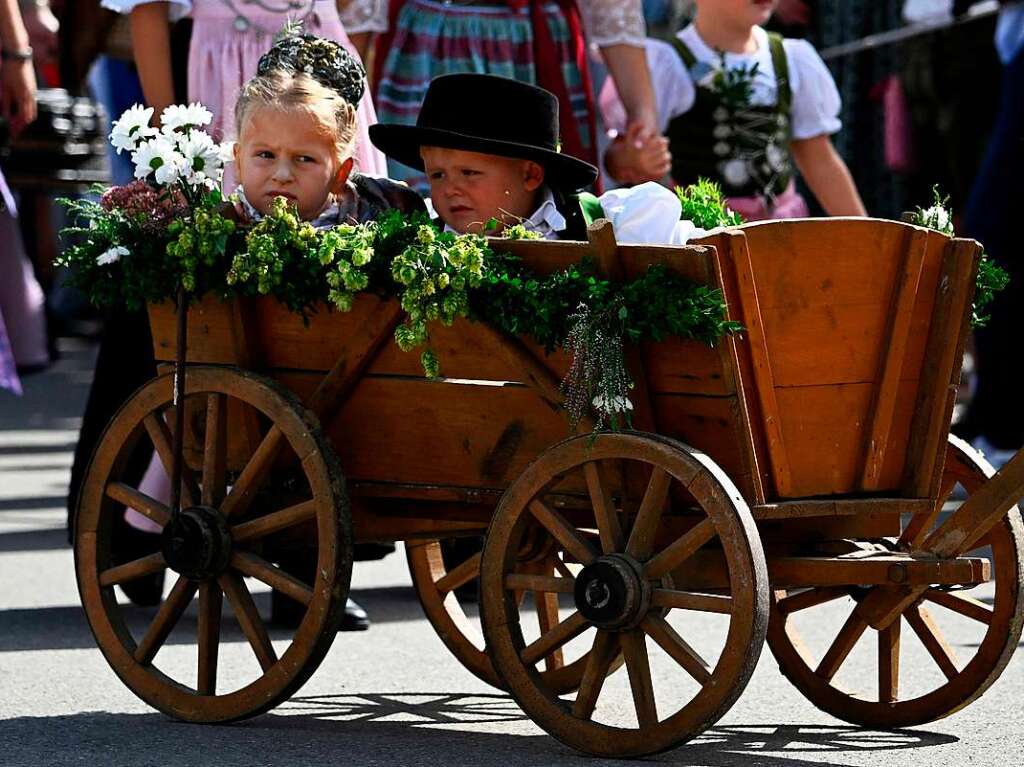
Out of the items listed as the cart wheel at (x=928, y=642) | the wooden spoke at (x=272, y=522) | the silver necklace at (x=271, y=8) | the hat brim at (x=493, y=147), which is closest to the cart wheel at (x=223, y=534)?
the wooden spoke at (x=272, y=522)

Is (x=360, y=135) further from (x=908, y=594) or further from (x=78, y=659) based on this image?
(x=908, y=594)

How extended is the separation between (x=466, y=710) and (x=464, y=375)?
0.79m

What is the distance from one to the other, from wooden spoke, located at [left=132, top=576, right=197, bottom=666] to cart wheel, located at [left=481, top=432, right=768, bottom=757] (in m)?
0.76

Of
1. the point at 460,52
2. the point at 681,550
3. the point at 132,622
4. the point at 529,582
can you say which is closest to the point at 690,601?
the point at 681,550

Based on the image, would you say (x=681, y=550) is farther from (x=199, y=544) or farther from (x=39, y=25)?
(x=39, y=25)

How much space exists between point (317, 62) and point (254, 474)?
1.04 m

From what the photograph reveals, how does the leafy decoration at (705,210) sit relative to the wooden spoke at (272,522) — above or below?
above

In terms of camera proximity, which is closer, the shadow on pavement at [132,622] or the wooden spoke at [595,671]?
the wooden spoke at [595,671]

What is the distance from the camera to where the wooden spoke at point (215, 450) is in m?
4.48

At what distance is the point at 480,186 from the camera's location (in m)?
4.84

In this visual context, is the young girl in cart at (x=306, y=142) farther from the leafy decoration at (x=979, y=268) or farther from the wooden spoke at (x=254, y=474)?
the leafy decoration at (x=979, y=268)

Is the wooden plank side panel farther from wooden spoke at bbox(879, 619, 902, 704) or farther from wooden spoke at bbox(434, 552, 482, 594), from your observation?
wooden spoke at bbox(434, 552, 482, 594)

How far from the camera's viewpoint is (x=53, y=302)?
13.8m

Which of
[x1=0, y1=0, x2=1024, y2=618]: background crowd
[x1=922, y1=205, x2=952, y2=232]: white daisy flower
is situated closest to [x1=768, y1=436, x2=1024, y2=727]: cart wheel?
[x1=922, y1=205, x2=952, y2=232]: white daisy flower
